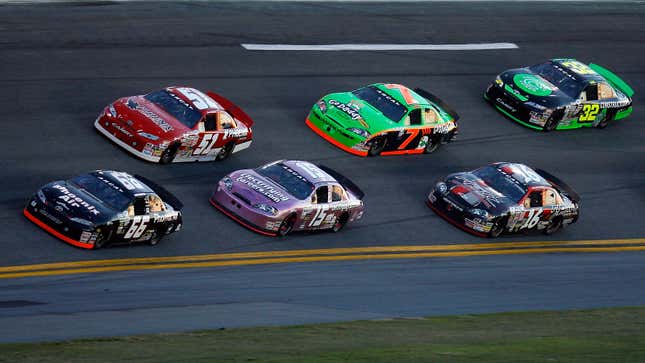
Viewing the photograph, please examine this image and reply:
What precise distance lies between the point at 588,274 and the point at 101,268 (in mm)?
10406

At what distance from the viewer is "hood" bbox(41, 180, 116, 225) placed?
24.5m

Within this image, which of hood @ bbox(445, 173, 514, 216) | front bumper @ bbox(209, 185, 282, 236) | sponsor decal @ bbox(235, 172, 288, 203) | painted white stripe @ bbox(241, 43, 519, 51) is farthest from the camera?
painted white stripe @ bbox(241, 43, 519, 51)

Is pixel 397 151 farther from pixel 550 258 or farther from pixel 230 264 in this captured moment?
pixel 230 264

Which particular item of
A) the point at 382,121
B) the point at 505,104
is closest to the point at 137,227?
the point at 382,121

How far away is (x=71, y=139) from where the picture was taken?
29.9 m

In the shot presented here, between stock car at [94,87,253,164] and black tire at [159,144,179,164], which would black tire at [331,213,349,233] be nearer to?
stock car at [94,87,253,164]

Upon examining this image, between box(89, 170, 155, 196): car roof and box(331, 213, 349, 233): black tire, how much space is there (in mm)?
4342

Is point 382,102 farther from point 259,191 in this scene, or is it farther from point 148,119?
point 259,191

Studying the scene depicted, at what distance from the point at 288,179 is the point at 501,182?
5301 millimetres

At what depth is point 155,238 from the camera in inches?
1001

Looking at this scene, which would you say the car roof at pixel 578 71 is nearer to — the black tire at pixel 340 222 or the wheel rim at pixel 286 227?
the black tire at pixel 340 222

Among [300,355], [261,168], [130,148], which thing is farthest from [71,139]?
[300,355]

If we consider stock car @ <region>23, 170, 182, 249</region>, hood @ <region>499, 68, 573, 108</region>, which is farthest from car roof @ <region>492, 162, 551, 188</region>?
stock car @ <region>23, 170, 182, 249</region>

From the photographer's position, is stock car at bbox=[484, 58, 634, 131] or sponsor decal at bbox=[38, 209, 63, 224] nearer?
sponsor decal at bbox=[38, 209, 63, 224]
